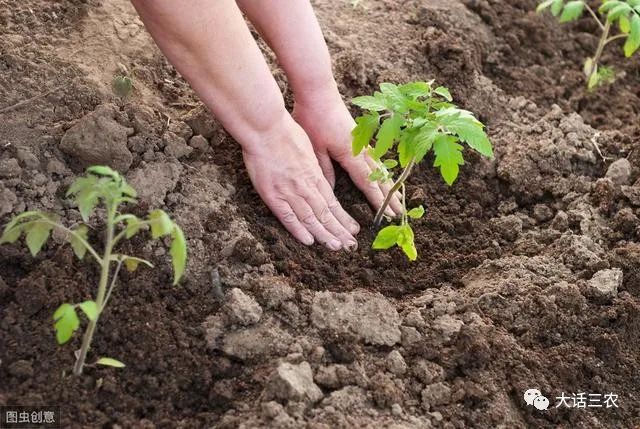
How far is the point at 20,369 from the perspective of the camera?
218 centimetres

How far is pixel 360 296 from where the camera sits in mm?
2551

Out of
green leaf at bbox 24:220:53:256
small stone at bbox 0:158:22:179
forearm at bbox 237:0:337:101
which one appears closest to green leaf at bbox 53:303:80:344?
green leaf at bbox 24:220:53:256

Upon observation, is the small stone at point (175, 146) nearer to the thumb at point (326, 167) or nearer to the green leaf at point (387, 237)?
the thumb at point (326, 167)

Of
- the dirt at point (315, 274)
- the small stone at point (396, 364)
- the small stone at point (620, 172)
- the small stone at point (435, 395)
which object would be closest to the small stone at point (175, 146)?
the dirt at point (315, 274)

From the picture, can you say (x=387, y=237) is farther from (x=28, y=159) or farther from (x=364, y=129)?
(x=28, y=159)

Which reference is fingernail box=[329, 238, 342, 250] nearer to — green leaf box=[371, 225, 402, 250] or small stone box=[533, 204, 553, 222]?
green leaf box=[371, 225, 402, 250]

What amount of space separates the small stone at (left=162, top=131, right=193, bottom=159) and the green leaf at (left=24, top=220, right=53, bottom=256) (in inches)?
26.3

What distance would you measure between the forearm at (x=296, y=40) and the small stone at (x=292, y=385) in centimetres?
103

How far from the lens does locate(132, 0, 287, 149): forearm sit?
2.49 m

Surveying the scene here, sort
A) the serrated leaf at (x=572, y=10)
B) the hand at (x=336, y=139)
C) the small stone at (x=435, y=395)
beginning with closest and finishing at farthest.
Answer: the small stone at (x=435, y=395), the hand at (x=336, y=139), the serrated leaf at (x=572, y=10)

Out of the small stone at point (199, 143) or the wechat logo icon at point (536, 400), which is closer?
the wechat logo icon at point (536, 400)

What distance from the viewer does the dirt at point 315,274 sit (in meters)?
2.28

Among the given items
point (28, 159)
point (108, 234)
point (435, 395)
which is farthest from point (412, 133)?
point (28, 159)

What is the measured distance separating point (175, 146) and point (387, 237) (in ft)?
2.42
